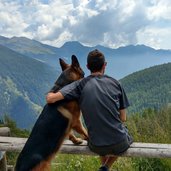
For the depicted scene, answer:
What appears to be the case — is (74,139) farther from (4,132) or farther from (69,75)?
(4,132)

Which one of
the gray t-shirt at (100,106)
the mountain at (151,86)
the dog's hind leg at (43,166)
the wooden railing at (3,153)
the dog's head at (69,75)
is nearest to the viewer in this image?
the dog's hind leg at (43,166)

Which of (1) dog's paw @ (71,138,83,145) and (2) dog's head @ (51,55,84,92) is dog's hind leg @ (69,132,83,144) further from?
Answer: (2) dog's head @ (51,55,84,92)

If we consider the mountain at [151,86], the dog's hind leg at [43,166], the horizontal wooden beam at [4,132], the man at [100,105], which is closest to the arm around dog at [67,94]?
the man at [100,105]

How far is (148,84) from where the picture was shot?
155625 millimetres

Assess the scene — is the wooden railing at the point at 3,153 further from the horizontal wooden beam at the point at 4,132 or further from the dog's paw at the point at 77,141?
the dog's paw at the point at 77,141

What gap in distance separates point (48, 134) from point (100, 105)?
64 centimetres

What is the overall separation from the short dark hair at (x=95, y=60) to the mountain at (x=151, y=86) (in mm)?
140985

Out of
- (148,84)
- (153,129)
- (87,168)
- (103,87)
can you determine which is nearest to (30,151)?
(103,87)

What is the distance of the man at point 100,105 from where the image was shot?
4410 millimetres

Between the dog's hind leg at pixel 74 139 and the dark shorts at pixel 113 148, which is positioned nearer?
the dark shorts at pixel 113 148

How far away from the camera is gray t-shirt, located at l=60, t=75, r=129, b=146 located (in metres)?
4.41

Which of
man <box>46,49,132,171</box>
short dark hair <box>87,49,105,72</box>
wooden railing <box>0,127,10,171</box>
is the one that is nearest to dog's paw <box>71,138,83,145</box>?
man <box>46,49,132,171</box>

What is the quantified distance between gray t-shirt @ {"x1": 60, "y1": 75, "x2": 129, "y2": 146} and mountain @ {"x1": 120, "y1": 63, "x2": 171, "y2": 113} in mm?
140975

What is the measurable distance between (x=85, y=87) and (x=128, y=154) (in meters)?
0.90
